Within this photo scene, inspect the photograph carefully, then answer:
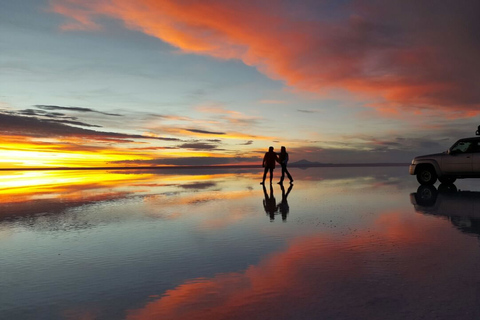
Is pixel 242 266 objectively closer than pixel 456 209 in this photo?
Yes

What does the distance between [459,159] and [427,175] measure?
1.82 meters

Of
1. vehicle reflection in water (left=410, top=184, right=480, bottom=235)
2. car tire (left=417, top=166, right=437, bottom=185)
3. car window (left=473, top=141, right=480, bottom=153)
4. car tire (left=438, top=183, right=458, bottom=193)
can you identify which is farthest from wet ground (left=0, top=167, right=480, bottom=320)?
car tire (left=417, top=166, right=437, bottom=185)

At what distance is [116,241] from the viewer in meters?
7.21

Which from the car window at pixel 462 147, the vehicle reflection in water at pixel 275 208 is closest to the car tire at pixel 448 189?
the car window at pixel 462 147

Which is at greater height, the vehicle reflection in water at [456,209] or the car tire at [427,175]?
the car tire at [427,175]

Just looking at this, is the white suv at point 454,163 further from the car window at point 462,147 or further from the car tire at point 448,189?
the car tire at point 448,189

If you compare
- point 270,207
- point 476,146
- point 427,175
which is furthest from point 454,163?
point 270,207

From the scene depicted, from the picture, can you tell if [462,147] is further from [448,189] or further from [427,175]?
[448,189]

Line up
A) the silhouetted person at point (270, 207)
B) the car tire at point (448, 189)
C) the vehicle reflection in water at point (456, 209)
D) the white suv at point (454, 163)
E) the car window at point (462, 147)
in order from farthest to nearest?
the car window at point (462, 147), the white suv at point (454, 163), the car tire at point (448, 189), the silhouetted person at point (270, 207), the vehicle reflection in water at point (456, 209)

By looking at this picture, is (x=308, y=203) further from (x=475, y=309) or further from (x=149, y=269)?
(x=475, y=309)

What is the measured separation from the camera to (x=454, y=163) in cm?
1839

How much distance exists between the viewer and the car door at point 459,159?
18000 mm

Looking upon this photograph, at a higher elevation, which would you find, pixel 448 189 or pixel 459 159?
pixel 459 159

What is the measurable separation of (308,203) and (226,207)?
268 cm
